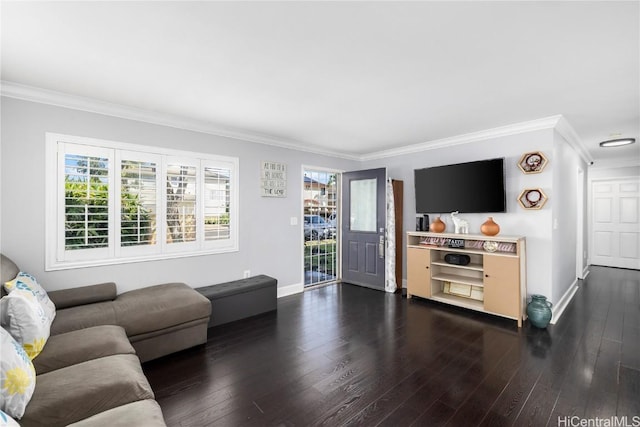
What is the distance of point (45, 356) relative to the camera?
1.73m

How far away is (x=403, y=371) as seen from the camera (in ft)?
7.75

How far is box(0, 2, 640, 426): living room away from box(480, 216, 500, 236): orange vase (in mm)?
215

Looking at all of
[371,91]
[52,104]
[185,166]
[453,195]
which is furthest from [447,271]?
[52,104]

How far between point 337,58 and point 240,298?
9.29 feet

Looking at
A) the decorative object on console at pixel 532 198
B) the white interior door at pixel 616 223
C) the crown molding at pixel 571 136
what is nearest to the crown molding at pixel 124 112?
the decorative object on console at pixel 532 198

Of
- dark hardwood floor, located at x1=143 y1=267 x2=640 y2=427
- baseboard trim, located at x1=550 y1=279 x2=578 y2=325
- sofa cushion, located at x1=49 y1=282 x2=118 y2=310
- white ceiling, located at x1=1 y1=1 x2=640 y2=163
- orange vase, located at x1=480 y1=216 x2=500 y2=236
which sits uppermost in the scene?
white ceiling, located at x1=1 y1=1 x2=640 y2=163

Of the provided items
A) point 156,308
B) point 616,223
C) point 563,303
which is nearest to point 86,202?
point 156,308

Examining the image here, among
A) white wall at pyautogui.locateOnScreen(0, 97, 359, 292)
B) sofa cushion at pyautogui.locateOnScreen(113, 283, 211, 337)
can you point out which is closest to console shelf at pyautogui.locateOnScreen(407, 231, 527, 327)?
white wall at pyautogui.locateOnScreen(0, 97, 359, 292)

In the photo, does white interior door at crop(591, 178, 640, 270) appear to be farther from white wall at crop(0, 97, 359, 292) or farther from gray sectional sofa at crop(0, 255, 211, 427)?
gray sectional sofa at crop(0, 255, 211, 427)

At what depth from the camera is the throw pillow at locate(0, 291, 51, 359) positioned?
5.69 feet

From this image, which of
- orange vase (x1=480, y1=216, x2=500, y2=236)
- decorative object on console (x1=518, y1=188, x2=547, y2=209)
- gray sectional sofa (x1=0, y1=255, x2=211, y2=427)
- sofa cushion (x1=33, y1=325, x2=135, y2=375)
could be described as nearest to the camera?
gray sectional sofa (x1=0, y1=255, x2=211, y2=427)

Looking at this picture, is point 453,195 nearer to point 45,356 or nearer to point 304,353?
point 304,353

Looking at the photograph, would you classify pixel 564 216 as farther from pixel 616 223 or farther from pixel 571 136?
pixel 616 223

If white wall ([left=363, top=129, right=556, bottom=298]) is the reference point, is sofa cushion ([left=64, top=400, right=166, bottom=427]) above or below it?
Result: below
